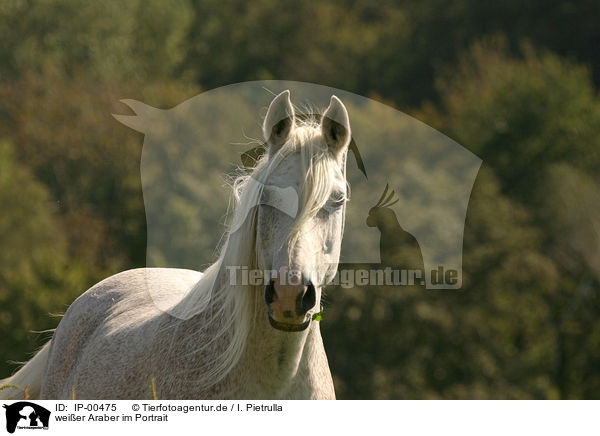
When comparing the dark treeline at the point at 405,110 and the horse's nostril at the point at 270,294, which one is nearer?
the horse's nostril at the point at 270,294

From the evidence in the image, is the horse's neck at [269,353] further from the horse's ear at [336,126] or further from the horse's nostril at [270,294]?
the horse's ear at [336,126]

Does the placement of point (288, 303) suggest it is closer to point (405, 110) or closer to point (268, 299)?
point (268, 299)

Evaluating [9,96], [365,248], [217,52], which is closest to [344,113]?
[365,248]

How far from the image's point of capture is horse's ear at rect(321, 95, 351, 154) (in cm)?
362

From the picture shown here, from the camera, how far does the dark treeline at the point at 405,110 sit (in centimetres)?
1600

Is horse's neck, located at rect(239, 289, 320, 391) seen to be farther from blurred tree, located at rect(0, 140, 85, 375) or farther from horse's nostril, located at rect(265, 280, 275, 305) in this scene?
blurred tree, located at rect(0, 140, 85, 375)

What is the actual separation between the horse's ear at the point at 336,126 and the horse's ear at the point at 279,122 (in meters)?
0.17

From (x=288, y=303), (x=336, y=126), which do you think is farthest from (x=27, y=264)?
(x=288, y=303)

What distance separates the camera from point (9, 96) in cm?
2908

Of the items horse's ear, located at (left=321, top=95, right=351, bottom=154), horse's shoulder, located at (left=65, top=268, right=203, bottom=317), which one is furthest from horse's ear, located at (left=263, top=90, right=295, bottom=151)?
horse's shoulder, located at (left=65, top=268, right=203, bottom=317)

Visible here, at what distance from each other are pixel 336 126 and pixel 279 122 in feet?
0.90

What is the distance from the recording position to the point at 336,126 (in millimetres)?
3646

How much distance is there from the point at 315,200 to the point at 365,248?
9.12m

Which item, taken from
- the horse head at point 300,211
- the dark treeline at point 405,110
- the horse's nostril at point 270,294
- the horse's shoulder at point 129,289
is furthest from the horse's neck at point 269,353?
the dark treeline at point 405,110
